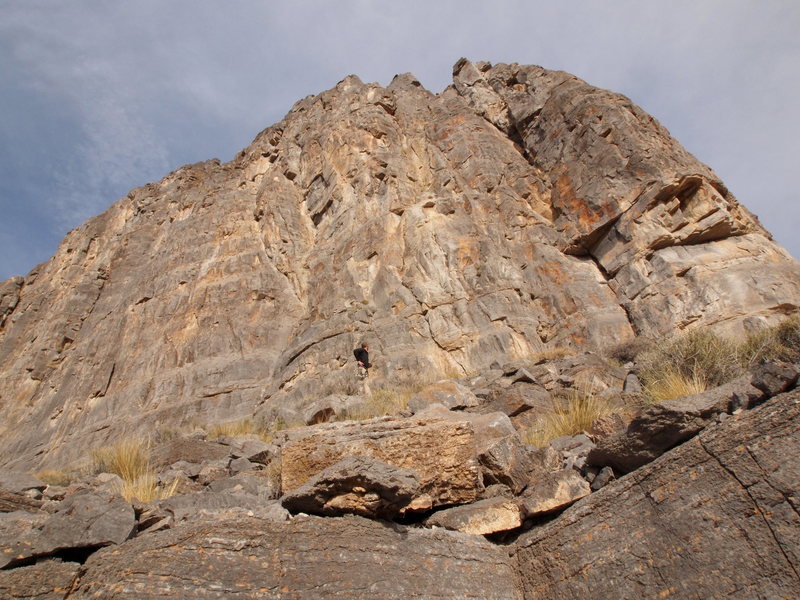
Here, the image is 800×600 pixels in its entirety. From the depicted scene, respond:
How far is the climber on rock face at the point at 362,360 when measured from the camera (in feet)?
46.3

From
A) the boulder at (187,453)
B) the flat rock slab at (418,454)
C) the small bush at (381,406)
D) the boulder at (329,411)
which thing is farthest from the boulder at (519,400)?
the boulder at (187,453)

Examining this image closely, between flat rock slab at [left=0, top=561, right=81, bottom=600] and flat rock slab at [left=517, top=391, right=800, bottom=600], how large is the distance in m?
2.76

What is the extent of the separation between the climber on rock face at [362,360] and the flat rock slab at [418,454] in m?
9.69

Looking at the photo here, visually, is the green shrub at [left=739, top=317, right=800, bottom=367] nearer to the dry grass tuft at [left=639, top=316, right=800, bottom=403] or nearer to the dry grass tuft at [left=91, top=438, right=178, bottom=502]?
the dry grass tuft at [left=639, top=316, right=800, bottom=403]

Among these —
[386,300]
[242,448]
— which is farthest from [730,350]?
[386,300]

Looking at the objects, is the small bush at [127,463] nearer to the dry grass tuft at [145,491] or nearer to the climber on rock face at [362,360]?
the dry grass tuft at [145,491]

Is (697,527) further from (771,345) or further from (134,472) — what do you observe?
(134,472)

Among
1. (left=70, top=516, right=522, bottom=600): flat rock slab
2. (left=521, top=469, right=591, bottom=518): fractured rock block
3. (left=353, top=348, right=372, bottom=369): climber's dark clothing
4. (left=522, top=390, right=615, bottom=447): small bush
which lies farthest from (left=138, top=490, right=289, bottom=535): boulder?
(left=353, top=348, right=372, bottom=369): climber's dark clothing

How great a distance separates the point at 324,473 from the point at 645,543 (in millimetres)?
2067

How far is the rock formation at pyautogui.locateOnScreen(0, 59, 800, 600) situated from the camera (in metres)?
2.96

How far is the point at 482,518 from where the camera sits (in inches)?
148

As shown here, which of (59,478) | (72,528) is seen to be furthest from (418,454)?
(59,478)

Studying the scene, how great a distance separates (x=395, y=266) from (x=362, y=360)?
3.90 metres

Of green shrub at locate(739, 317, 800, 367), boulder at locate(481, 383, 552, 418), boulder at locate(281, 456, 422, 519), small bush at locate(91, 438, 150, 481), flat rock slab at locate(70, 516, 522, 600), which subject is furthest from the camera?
boulder at locate(481, 383, 552, 418)
